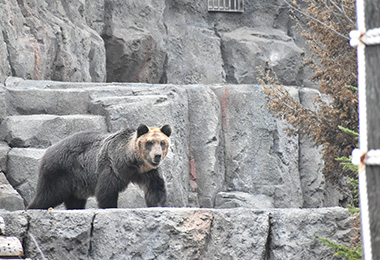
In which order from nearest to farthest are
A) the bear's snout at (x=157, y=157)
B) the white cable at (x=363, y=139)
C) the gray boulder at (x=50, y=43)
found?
1. the white cable at (x=363, y=139)
2. the bear's snout at (x=157, y=157)
3. the gray boulder at (x=50, y=43)

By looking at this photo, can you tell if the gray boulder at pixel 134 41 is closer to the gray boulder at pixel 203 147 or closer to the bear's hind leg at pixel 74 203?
the gray boulder at pixel 203 147

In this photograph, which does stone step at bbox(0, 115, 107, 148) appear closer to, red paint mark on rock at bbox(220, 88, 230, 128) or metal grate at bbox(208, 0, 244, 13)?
red paint mark on rock at bbox(220, 88, 230, 128)

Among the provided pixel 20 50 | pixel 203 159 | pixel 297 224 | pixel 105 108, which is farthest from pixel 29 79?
pixel 297 224

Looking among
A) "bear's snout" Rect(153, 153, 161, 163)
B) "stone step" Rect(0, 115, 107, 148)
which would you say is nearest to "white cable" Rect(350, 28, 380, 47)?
"bear's snout" Rect(153, 153, 161, 163)

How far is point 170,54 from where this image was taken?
14.5 metres

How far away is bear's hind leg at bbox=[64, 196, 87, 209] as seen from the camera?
7.87 metres

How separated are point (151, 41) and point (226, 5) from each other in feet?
8.32

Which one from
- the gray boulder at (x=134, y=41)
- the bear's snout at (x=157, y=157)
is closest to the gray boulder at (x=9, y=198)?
the bear's snout at (x=157, y=157)

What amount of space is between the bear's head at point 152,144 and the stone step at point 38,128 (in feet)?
6.33

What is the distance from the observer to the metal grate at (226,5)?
15.2 meters

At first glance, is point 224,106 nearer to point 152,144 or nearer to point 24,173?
point 24,173

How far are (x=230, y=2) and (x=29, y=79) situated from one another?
612 cm

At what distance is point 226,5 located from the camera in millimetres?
15320

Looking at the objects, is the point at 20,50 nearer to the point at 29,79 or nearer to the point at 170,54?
the point at 29,79
